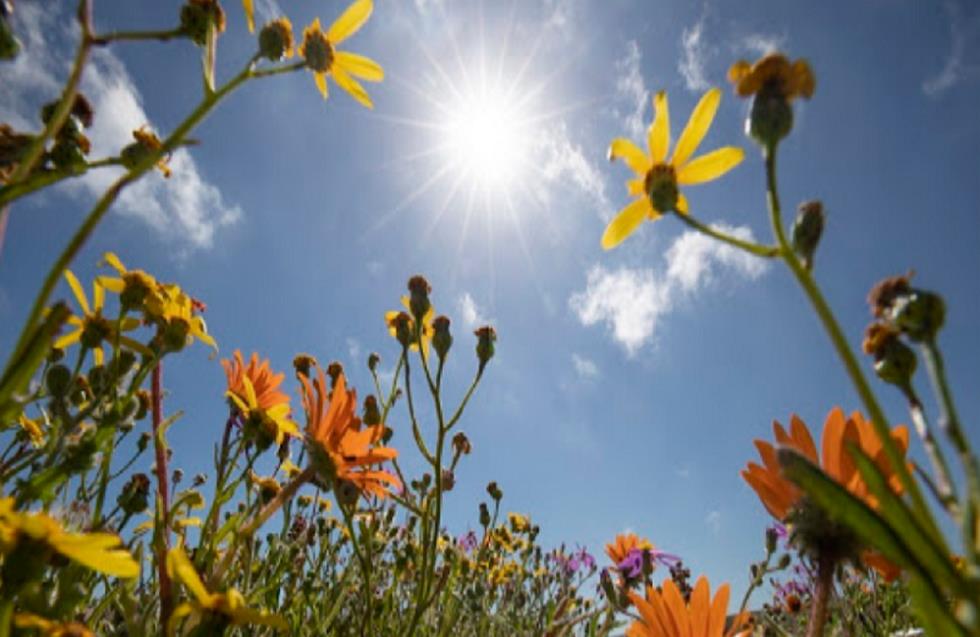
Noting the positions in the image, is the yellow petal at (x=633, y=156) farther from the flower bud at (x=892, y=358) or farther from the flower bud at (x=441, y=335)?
the flower bud at (x=441, y=335)

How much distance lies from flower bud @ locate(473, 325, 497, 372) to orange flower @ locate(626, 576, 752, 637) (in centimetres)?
107

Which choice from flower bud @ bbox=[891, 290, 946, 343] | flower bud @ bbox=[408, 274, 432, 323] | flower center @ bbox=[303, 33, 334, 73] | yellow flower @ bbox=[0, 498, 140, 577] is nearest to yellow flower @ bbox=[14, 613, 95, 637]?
yellow flower @ bbox=[0, 498, 140, 577]

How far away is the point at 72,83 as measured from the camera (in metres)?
0.70

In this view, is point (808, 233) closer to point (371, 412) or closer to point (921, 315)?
point (921, 315)

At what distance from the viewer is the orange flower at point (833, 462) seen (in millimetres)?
839

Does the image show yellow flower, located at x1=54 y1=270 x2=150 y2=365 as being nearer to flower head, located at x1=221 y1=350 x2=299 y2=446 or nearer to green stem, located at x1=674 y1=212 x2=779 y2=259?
flower head, located at x1=221 y1=350 x2=299 y2=446

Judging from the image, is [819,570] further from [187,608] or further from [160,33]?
[160,33]

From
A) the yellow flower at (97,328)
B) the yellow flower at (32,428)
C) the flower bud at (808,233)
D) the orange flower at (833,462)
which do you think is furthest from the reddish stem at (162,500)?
the yellow flower at (32,428)

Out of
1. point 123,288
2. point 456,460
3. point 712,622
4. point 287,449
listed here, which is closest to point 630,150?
point 712,622

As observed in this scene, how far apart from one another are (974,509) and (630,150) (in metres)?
0.64

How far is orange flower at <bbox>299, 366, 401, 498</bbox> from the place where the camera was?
1.33 m

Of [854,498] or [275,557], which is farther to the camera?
[275,557]

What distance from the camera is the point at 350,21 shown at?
1418mm

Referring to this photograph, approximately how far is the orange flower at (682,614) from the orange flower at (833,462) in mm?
297
